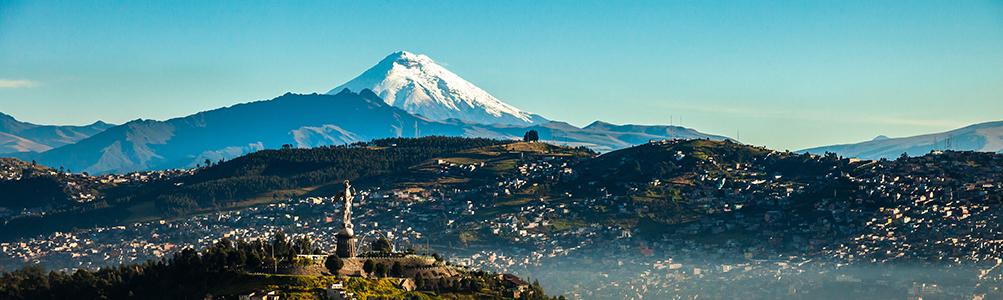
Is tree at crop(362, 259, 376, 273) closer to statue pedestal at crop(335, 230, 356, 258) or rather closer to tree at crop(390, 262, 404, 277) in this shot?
statue pedestal at crop(335, 230, 356, 258)

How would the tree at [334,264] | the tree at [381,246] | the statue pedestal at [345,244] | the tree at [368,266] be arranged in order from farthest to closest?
the tree at [381,246], the statue pedestal at [345,244], the tree at [368,266], the tree at [334,264]

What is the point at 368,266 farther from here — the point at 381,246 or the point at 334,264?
the point at 381,246

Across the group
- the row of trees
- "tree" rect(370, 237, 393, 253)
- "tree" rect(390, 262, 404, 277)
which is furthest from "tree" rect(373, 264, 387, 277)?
"tree" rect(370, 237, 393, 253)

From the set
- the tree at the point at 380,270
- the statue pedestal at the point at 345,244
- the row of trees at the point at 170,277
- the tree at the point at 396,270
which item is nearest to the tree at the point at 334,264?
the row of trees at the point at 170,277

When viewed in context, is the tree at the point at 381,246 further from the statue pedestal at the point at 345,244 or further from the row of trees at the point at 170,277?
the statue pedestal at the point at 345,244

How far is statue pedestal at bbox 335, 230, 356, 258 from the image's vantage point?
140000 millimetres

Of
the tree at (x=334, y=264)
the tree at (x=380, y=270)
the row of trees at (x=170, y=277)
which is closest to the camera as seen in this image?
the tree at (x=334, y=264)

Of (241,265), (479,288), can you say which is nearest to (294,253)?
(241,265)

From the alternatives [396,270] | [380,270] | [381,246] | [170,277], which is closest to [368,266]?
[380,270]

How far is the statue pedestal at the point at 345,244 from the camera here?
459ft

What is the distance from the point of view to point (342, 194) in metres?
136

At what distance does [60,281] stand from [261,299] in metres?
40.1

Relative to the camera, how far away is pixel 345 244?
461 ft

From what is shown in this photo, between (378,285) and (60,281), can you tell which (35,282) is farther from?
(378,285)
